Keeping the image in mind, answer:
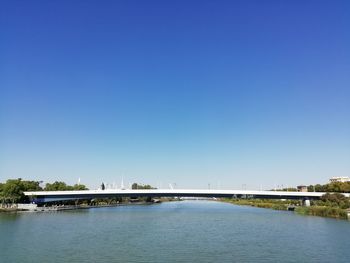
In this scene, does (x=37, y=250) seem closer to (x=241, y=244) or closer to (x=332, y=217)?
(x=241, y=244)

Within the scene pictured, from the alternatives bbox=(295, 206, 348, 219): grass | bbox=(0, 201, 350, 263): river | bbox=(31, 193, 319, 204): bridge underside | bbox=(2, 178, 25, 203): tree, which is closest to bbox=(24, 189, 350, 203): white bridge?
bbox=(31, 193, 319, 204): bridge underside

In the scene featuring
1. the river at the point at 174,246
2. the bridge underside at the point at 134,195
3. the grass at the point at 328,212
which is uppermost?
the bridge underside at the point at 134,195

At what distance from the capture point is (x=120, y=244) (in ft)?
105

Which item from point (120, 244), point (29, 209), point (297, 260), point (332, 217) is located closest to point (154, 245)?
point (120, 244)

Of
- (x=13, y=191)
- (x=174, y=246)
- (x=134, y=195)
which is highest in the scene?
(x=13, y=191)

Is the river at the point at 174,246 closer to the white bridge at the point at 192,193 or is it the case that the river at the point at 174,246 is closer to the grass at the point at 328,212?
the grass at the point at 328,212

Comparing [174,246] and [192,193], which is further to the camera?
[192,193]

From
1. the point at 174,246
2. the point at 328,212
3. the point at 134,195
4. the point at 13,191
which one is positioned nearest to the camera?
the point at 174,246

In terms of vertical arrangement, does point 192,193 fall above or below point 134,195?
above

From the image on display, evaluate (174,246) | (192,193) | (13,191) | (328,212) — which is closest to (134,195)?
(192,193)

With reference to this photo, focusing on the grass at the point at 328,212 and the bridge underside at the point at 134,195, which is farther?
the bridge underside at the point at 134,195

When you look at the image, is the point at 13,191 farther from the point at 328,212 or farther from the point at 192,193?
the point at 328,212

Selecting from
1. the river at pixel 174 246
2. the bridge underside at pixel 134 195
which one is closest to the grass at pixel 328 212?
the river at pixel 174 246

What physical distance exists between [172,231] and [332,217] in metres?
31.5
